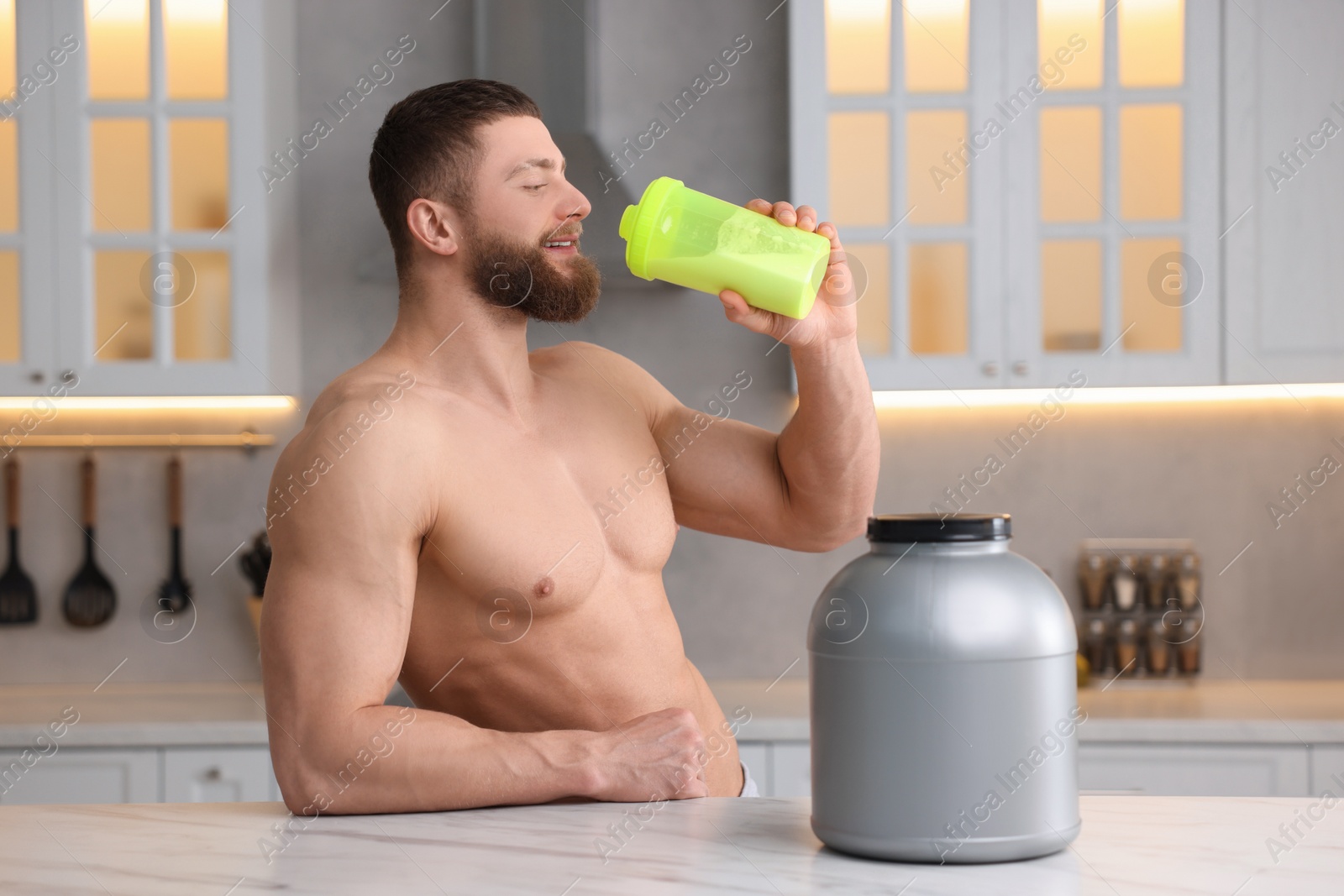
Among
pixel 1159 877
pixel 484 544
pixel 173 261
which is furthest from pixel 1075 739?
pixel 173 261

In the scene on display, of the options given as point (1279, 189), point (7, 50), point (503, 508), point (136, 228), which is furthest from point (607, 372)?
point (7, 50)

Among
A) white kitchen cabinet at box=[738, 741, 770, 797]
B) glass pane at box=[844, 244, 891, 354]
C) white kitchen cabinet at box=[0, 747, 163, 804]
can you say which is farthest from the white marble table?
glass pane at box=[844, 244, 891, 354]

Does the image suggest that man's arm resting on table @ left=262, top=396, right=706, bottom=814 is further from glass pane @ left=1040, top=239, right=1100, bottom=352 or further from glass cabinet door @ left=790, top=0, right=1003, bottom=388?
glass pane @ left=1040, top=239, right=1100, bottom=352

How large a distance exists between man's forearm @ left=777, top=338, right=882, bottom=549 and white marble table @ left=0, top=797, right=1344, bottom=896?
44 cm

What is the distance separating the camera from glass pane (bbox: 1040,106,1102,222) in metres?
2.28

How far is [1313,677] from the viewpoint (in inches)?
98.2

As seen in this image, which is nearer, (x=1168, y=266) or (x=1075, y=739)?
(x=1075, y=739)

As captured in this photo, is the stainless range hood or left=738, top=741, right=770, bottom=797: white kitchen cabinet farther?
the stainless range hood

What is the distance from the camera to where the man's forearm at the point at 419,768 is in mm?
857

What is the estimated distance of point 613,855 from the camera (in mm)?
707

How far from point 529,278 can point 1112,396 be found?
158cm

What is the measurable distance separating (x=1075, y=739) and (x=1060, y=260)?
1773 mm

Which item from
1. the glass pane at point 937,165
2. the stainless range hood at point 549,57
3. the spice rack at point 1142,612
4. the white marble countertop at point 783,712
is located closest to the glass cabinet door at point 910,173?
the glass pane at point 937,165

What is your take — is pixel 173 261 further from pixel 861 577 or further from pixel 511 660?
pixel 861 577
